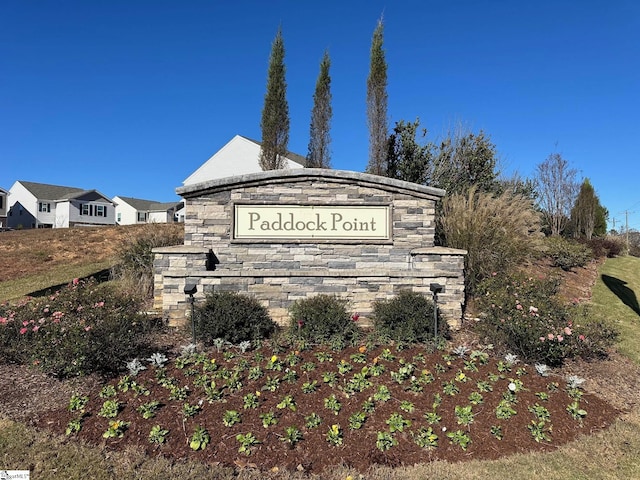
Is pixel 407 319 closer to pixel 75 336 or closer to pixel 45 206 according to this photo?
Result: pixel 75 336

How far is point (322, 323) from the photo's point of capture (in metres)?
4.89

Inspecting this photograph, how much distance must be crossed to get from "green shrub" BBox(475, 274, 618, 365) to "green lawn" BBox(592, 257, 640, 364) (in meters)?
0.64

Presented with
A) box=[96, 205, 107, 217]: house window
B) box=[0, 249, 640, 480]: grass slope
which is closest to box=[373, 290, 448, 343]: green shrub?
box=[0, 249, 640, 480]: grass slope

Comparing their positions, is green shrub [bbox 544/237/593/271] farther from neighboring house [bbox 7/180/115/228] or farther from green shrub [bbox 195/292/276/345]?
neighboring house [bbox 7/180/115/228]

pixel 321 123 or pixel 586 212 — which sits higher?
pixel 321 123

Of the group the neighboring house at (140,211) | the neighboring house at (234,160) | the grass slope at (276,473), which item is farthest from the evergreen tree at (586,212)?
the neighboring house at (140,211)

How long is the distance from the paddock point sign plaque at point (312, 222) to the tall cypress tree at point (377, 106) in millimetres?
6912

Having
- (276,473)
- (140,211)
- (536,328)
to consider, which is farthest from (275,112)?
(140,211)

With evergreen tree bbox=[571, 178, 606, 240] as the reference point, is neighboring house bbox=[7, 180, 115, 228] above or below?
above

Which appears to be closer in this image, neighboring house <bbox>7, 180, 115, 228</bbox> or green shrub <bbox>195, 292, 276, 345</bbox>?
green shrub <bbox>195, 292, 276, 345</bbox>

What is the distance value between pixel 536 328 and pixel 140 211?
4790 centimetres

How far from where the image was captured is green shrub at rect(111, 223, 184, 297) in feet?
25.1

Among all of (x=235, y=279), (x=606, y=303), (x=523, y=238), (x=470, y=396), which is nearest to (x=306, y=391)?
(x=470, y=396)

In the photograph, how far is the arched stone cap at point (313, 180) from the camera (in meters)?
5.89
